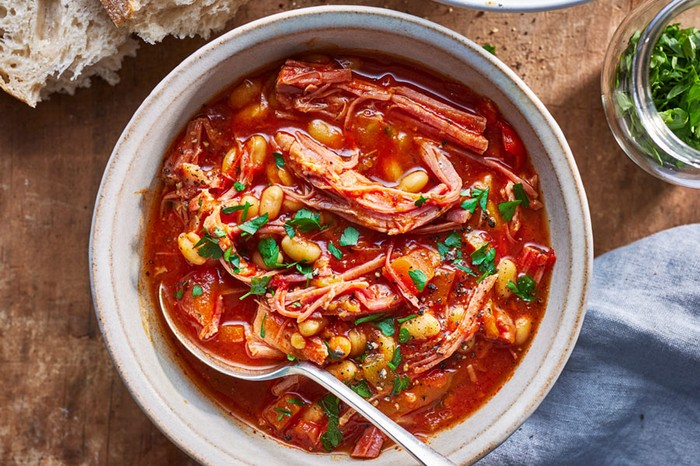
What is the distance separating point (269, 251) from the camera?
134 inches

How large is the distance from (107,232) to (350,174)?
113 cm

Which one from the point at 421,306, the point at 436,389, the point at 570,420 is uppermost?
the point at 421,306

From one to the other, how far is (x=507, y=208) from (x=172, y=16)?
189cm

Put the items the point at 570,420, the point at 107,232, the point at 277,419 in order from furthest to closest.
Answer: the point at 570,420
the point at 277,419
the point at 107,232

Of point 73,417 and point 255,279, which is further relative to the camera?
point 73,417

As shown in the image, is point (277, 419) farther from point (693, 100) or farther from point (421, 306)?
point (693, 100)

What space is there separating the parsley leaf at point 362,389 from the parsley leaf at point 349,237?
648mm

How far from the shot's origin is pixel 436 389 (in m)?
3.53

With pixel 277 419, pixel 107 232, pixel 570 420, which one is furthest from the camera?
pixel 570 420

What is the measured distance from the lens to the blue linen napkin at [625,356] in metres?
3.90

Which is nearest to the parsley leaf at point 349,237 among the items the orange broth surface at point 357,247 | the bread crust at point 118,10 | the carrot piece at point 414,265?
the orange broth surface at point 357,247

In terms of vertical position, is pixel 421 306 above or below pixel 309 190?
below

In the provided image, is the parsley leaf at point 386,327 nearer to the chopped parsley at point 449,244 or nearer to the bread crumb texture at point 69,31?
the chopped parsley at point 449,244

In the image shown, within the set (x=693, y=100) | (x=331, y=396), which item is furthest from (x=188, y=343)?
(x=693, y=100)
